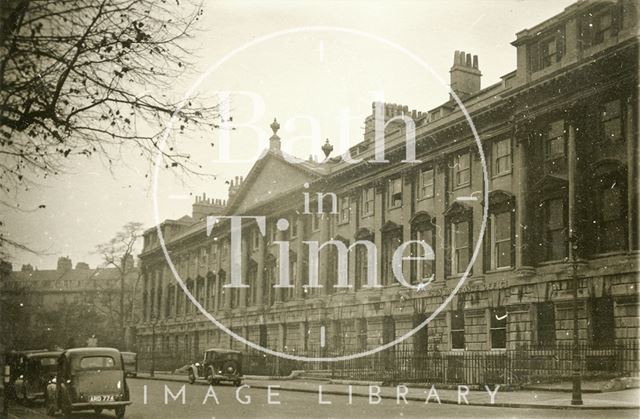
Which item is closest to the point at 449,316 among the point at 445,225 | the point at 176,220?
the point at 445,225

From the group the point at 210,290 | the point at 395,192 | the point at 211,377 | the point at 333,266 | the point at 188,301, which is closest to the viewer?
the point at 211,377

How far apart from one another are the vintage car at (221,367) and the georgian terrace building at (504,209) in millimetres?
5877

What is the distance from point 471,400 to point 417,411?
343 cm

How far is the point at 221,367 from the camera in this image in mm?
31469

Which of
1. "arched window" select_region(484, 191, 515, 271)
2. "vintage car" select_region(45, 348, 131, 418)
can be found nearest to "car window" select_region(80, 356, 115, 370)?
"vintage car" select_region(45, 348, 131, 418)

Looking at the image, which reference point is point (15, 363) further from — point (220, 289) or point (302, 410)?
point (220, 289)

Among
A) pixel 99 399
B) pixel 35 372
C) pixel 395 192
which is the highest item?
pixel 395 192

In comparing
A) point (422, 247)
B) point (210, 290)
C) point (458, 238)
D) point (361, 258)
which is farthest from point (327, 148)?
point (210, 290)

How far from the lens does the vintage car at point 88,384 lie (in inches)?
Answer: 650

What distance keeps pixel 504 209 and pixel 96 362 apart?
16574mm

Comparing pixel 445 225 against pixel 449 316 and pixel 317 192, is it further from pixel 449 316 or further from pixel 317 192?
pixel 317 192

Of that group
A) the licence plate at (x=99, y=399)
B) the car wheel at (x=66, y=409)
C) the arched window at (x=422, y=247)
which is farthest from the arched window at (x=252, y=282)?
the licence plate at (x=99, y=399)

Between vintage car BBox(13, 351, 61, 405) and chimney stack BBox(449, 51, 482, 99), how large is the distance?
65.6 feet

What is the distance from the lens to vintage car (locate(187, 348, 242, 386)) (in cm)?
3117
